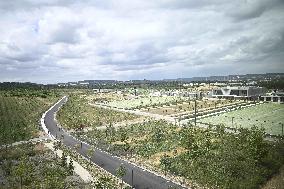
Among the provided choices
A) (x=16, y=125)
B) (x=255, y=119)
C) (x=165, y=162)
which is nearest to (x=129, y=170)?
(x=165, y=162)

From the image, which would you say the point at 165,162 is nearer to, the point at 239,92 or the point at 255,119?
the point at 255,119

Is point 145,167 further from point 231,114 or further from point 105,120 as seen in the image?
point 231,114

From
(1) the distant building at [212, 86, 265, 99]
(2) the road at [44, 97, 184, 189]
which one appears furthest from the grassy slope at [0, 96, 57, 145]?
(1) the distant building at [212, 86, 265, 99]

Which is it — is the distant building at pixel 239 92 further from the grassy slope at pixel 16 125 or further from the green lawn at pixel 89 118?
the grassy slope at pixel 16 125

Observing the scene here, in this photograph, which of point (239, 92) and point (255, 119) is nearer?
point (255, 119)

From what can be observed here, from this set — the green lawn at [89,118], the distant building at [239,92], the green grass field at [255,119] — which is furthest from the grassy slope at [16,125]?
the distant building at [239,92]
